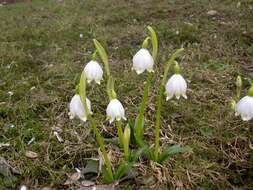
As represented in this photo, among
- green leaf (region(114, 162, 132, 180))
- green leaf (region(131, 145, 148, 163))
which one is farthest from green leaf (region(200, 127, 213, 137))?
green leaf (region(114, 162, 132, 180))

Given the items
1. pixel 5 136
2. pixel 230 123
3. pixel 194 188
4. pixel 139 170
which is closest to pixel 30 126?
pixel 5 136

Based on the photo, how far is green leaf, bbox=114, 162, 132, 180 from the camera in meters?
1.97

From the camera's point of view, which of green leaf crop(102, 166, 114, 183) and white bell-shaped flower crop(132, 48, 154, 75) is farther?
green leaf crop(102, 166, 114, 183)

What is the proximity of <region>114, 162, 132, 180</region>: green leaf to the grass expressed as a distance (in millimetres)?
68

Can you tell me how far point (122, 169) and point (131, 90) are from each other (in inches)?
40.3

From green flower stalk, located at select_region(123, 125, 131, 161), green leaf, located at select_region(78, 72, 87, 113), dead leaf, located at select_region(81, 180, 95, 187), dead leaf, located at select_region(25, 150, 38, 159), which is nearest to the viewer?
green leaf, located at select_region(78, 72, 87, 113)

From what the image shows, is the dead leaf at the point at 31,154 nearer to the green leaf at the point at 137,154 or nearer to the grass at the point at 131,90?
the grass at the point at 131,90

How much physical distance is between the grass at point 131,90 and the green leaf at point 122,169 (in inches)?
2.7

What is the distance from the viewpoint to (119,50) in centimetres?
381

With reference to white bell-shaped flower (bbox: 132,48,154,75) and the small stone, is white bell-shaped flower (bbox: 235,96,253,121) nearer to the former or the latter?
white bell-shaped flower (bbox: 132,48,154,75)

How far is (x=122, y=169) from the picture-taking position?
1.99 m

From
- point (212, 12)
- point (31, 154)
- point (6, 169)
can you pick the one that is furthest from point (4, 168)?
point (212, 12)

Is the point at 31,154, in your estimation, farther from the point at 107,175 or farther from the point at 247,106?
the point at 247,106

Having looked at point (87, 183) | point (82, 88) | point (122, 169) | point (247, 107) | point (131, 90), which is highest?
point (82, 88)
